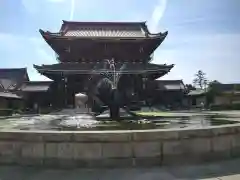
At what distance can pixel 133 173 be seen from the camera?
4.19m

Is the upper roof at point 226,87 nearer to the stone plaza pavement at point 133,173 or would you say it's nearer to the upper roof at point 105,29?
the upper roof at point 105,29

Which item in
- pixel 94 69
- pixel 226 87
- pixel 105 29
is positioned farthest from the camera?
pixel 226 87

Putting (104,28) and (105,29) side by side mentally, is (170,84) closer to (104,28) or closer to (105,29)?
(105,29)

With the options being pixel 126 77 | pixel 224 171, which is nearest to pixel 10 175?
pixel 224 171

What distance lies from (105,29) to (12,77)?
1878cm

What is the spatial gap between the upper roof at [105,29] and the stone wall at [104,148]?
3118 centimetres

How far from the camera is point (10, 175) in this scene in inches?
166

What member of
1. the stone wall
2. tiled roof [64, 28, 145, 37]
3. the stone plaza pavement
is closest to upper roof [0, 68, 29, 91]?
tiled roof [64, 28, 145, 37]

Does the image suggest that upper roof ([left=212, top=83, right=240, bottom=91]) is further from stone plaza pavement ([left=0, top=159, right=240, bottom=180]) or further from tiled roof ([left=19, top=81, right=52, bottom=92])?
stone plaza pavement ([left=0, top=159, right=240, bottom=180])

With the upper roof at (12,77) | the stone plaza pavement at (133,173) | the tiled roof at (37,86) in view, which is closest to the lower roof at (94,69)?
the tiled roof at (37,86)

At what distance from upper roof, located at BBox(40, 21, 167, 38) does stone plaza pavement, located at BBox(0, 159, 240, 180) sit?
3148 cm

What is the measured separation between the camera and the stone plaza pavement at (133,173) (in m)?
4.02

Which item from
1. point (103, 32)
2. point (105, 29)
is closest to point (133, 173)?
point (103, 32)

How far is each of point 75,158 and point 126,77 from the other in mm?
26795
